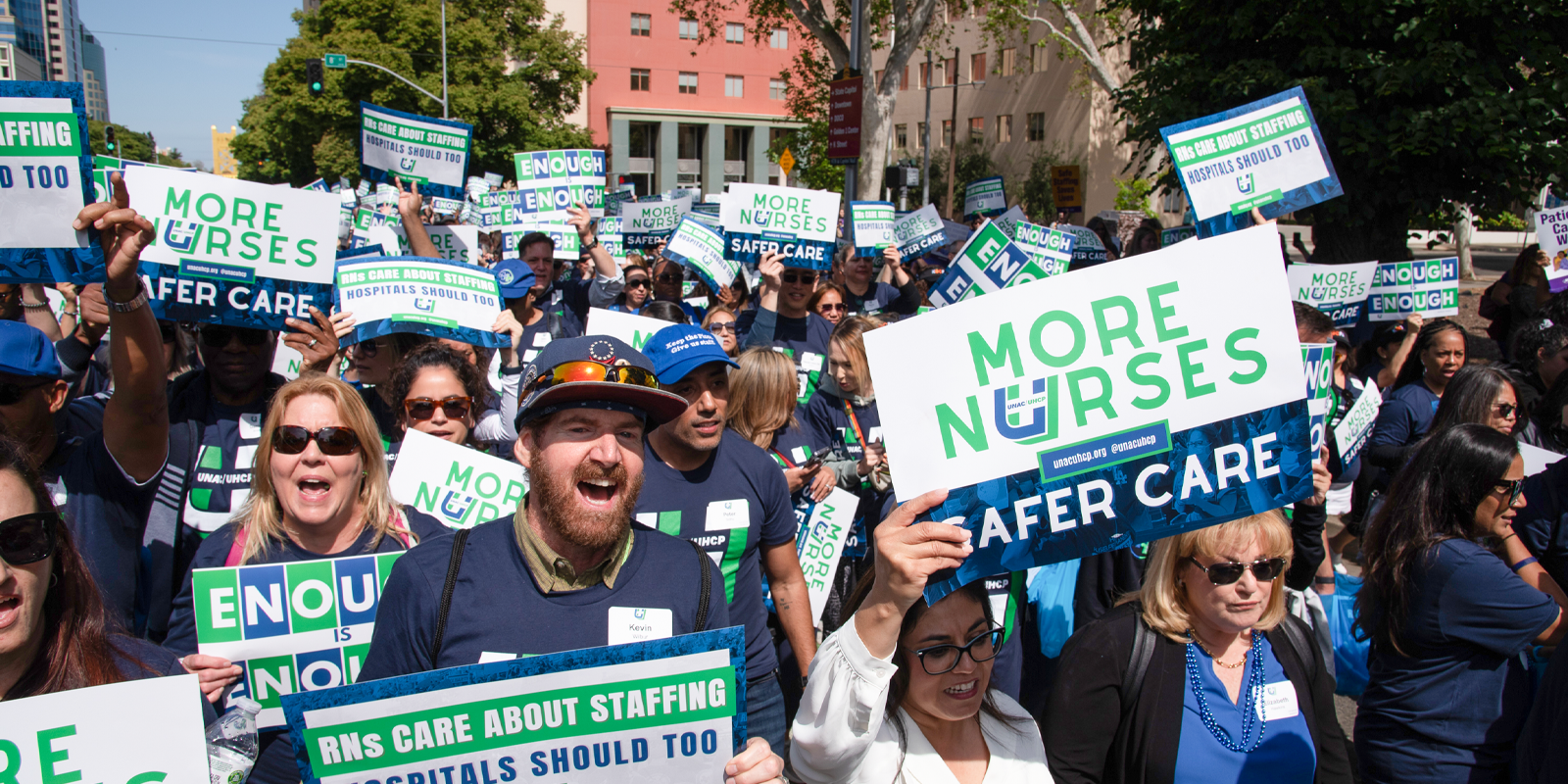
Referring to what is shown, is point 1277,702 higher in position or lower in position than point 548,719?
lower

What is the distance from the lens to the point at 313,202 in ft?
14.7

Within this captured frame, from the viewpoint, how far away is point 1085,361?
7.24ft

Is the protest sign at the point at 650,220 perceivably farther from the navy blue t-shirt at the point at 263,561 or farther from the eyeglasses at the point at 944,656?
the eyeglasses at the point at 944,656

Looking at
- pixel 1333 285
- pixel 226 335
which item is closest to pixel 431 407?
pixel 226 335

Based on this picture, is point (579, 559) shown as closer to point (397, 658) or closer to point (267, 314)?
point (397, 658)

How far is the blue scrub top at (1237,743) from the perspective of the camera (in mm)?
2490

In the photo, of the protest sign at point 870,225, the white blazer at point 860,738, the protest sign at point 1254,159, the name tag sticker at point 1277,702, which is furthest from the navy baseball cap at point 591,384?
the protest sign at point 870,225

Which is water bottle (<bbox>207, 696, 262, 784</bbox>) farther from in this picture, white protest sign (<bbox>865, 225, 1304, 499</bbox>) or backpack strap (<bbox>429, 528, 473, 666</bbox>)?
white protest sign (<bbox>865, 225, 1304, 499</bbox>)

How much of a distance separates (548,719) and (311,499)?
4.42 ft

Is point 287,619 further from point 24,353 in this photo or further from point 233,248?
point 233,248

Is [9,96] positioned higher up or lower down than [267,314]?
higher up

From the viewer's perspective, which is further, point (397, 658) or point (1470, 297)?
point (1470, 297)

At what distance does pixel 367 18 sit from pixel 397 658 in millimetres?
50324

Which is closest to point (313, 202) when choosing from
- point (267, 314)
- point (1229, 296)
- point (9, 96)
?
point (267, 314)
